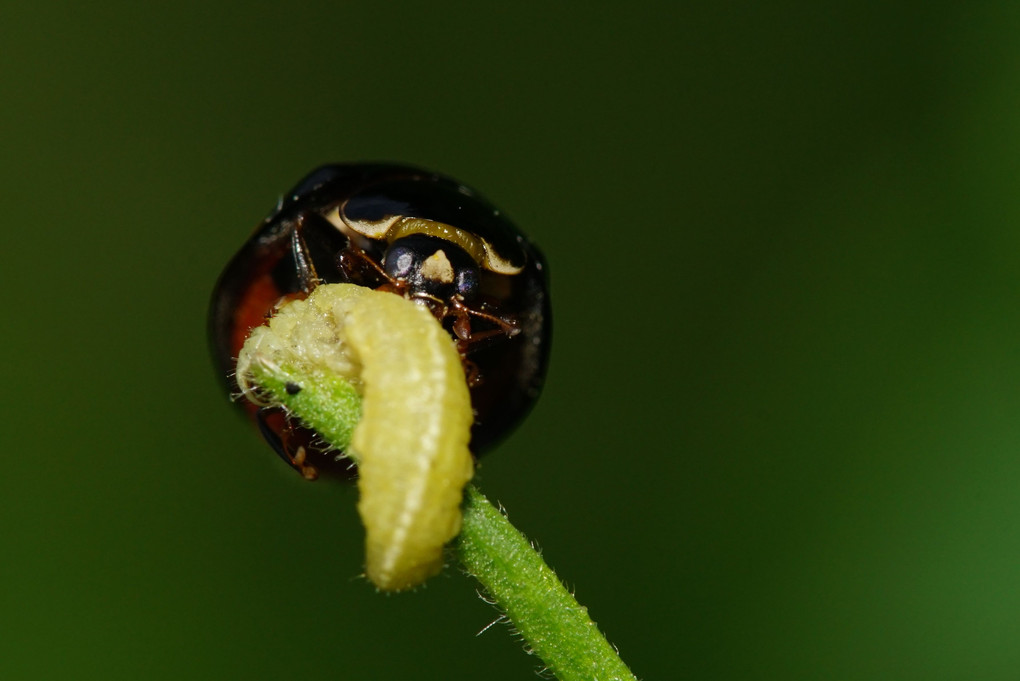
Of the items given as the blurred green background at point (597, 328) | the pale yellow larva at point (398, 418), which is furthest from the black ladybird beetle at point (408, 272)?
the blurred green background at point (597, 328)

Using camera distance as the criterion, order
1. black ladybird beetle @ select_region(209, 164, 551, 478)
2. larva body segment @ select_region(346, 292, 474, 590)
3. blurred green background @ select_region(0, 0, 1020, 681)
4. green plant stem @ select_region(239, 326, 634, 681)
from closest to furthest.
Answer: larva body segment @ select_region(346, 292, 474, 590)
green plant stem @ select_region(239, 326, 634, 681)
black ladybird beetle @ select_region(209, 164, 551, 478)
blurred green background @ select_region(0, 0, 1020, 681)

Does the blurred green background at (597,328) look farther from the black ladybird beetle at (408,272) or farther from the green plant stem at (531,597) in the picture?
the green plant stem at (531,597)

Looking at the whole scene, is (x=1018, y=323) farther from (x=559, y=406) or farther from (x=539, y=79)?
(x=539, y=79)

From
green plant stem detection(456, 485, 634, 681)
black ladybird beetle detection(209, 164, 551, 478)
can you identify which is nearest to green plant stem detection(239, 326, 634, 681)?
green plant stem detection(456, 485, 634, 681)

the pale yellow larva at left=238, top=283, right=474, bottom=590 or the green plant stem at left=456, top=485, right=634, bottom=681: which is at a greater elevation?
the pale yellow larva at left=238, top=283, right=474, bottom=590

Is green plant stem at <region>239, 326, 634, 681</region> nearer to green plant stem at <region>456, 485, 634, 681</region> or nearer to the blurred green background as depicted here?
green plant stem at <region>456, 485, 634, 681</region>

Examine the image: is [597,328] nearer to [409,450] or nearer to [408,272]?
[408,272]
